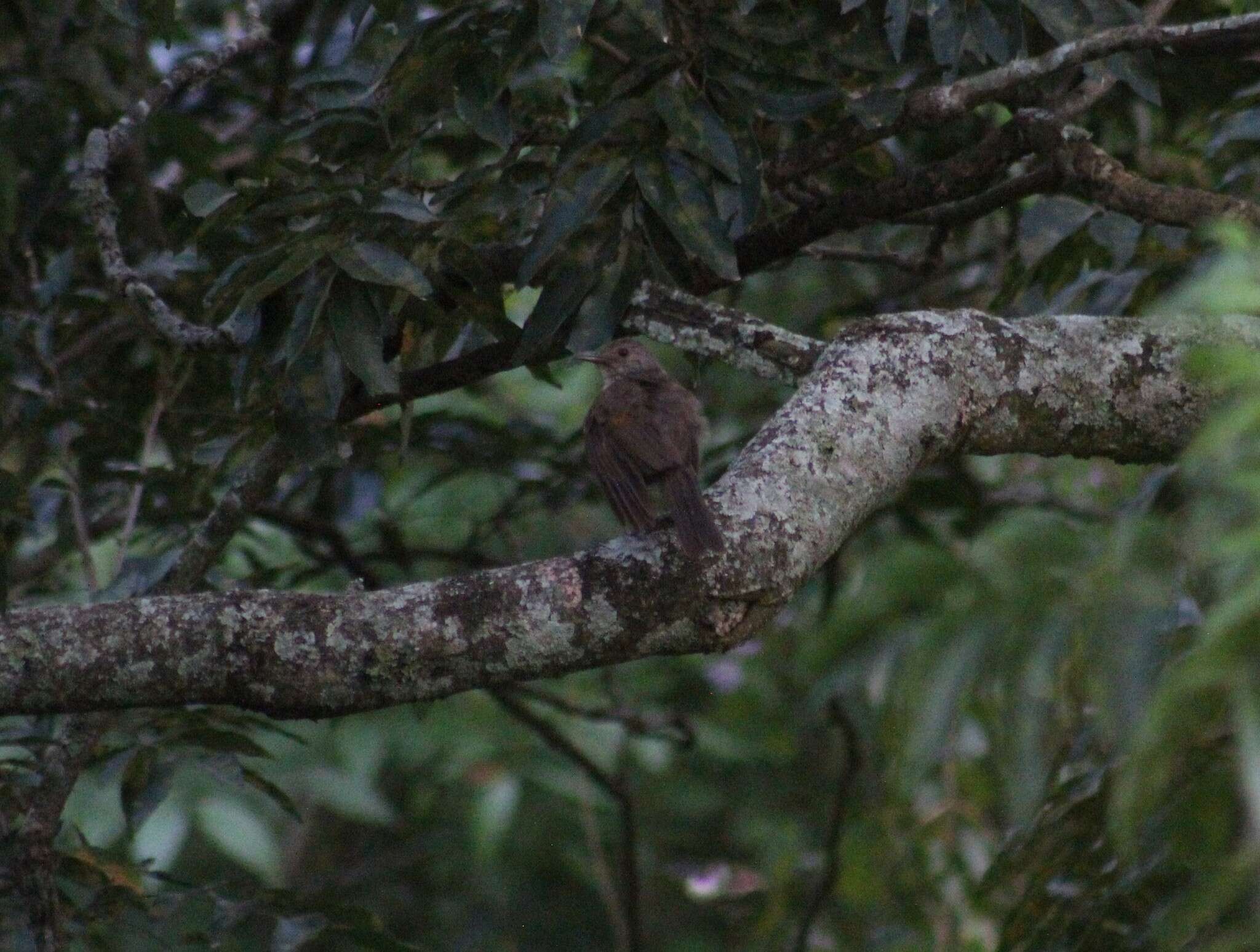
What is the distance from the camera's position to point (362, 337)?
3234 mm

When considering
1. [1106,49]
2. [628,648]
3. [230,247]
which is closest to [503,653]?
[628,648]

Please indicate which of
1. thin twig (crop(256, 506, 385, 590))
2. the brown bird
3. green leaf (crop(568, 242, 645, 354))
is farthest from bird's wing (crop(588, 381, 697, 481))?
thin twig (crop(256, 506, 385, 590))

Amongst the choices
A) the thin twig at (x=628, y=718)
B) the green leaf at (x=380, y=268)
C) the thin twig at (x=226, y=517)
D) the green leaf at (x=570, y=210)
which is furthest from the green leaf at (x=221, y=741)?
the thin twig at (x=628, y=718)

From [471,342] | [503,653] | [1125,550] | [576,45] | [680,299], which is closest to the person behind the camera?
[1125,550]

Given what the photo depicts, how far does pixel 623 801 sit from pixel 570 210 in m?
2.58

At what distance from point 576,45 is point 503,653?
4.05 feet

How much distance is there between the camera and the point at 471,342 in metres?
3.91

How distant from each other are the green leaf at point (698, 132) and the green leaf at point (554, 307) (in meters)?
0.36

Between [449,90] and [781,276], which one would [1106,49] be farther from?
[781,276]

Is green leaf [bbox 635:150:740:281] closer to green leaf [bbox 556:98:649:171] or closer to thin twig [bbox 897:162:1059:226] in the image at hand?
green leaf [bbox 556:98:649:171]

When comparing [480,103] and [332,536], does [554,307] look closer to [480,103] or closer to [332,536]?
[480,103]

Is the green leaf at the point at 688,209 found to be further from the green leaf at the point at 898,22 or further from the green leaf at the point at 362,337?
the green leaf at the point at 362,337

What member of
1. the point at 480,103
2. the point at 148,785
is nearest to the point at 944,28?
the point at 480,103

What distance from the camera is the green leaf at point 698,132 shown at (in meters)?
3.33
